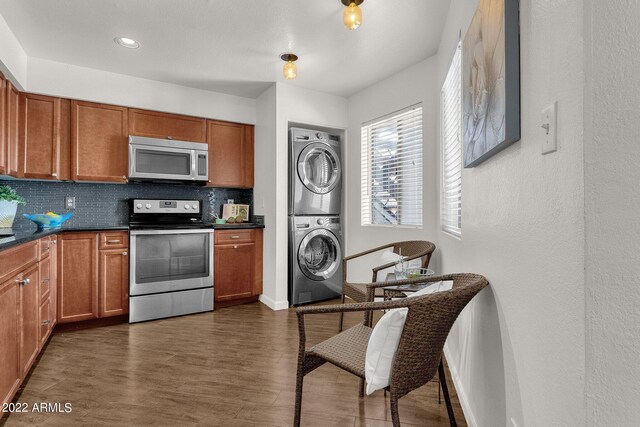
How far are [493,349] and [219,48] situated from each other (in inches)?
118

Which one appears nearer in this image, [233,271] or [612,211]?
[612,211]

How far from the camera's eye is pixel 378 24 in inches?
101

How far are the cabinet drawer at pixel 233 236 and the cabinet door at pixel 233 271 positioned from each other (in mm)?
57

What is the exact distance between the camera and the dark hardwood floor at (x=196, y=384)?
178 cm

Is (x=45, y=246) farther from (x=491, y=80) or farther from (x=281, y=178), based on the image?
(x=491, y=80)

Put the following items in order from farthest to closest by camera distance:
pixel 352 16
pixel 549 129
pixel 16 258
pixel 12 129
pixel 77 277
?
pixel 77 277 < pixel 12 129 < pixel 352 16 < pixel 16 258 < pixel 549 129

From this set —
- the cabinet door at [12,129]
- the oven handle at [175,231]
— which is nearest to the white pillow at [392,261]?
the oven handle at [175,231]

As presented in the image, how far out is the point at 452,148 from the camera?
2.48m

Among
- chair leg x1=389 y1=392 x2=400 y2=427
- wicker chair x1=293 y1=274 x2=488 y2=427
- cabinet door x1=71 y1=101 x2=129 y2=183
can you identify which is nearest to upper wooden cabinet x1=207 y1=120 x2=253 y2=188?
cabinet door x1=71 y1=101 x2=129 y2=183

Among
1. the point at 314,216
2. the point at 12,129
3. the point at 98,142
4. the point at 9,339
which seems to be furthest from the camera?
the point at 314,216

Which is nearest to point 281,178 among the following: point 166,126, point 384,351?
point 166,126

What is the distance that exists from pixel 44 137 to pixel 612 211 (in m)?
4.01

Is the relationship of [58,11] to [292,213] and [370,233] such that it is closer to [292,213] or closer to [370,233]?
[292,213]

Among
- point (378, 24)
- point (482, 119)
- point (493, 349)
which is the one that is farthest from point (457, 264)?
point (378, 24)
